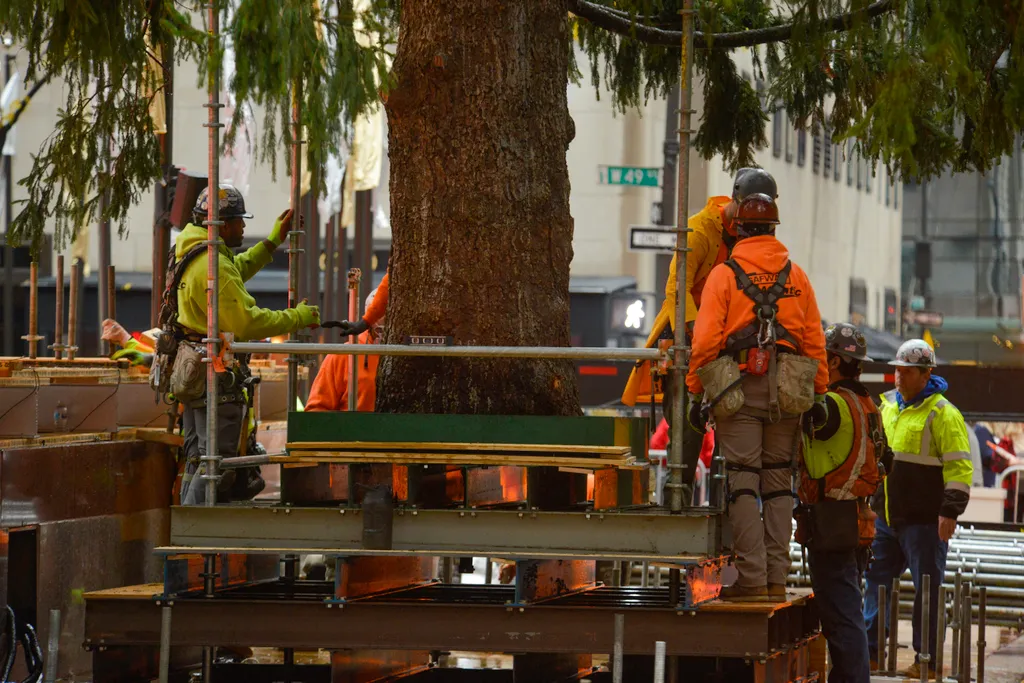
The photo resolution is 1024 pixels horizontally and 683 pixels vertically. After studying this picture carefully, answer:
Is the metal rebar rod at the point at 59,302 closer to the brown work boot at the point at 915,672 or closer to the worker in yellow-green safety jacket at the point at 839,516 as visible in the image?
the worker in yellow-green safety jacket at the point at 839,516

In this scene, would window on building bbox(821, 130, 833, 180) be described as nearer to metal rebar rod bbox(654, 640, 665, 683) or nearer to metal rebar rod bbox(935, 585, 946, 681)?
metal rebar rod bbox(935, 585, 946, 681)

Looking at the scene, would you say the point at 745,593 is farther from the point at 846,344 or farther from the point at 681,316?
the point at 846,344

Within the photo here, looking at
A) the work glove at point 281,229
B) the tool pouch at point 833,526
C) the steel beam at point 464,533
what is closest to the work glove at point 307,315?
the work glove at point 281,229

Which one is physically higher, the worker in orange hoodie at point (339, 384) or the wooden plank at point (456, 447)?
the worker in orange hoodie at point (339, 384)

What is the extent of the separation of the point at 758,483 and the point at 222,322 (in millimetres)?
2628

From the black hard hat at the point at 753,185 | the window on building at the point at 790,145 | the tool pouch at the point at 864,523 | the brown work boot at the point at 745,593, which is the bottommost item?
the brown work boot at the point at 745,593

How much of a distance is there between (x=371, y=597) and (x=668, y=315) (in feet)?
7.23

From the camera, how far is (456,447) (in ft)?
22.5

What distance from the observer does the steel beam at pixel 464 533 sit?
21.8ft

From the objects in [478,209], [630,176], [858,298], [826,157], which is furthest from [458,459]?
[858,298]

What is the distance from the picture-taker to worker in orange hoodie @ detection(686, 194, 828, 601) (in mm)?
7281

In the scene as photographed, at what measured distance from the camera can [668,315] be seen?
8406mm

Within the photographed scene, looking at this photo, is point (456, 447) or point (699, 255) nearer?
point (456, 447)

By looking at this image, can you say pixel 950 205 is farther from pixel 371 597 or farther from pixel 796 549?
pixel 371 597
